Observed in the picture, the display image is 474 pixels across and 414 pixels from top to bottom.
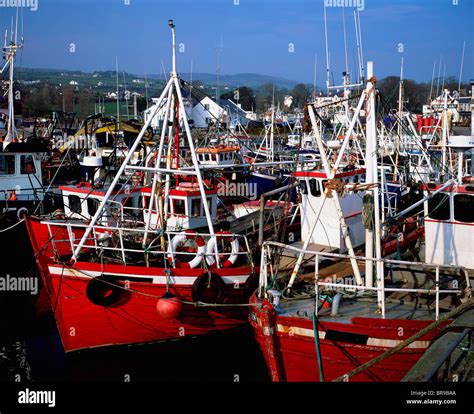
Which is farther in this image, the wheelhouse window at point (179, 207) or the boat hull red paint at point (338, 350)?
the wheelhouse window at point (179, 207)

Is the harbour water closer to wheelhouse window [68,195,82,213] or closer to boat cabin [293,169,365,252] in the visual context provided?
boat cabin [293,169,365,252]

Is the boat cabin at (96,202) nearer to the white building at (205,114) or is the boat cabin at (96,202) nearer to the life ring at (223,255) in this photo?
the life ring at (223,255)

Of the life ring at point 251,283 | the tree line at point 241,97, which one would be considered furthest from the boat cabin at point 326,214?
the tree line at point 241,97

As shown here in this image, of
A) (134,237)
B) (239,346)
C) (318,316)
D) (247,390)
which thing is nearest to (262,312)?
(318,316)

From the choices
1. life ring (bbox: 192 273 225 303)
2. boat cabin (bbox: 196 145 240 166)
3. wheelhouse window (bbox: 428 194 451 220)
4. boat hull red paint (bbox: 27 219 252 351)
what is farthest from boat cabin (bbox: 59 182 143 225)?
boat cabin (bbox: 196 145 240 166)

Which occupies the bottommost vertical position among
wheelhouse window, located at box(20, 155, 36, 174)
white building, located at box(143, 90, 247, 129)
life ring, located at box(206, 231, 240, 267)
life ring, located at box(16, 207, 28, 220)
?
life ring, located at box(206, 231, 240, 267)

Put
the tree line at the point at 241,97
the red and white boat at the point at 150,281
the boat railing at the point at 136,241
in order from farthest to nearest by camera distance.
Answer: the tree line at the point at 241,97 < the boat railing at the point at 136,241 < the red and white boat at the point at 150,281

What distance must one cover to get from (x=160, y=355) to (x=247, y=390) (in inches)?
268

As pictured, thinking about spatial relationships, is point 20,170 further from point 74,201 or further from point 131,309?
point 131,309

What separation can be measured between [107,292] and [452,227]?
7.54 meters

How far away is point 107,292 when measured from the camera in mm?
13141

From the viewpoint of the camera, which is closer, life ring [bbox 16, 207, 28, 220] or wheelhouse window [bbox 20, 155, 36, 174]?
life ring [bbox 16, 207, 28, 220]

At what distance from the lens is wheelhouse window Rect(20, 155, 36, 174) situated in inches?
904

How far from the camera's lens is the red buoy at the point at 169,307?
41.3 ft
